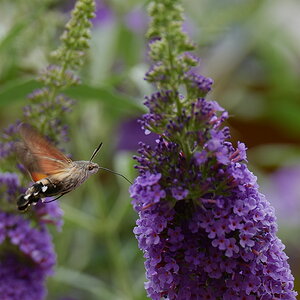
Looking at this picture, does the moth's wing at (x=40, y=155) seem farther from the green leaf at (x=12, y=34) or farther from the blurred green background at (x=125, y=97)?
the green leaf at (x=12, y=34)

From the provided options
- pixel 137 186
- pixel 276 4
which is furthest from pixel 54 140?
pixel 276 4

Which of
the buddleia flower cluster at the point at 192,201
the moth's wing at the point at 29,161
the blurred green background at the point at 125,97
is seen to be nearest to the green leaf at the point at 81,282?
the blurred green background at the point at 125,97

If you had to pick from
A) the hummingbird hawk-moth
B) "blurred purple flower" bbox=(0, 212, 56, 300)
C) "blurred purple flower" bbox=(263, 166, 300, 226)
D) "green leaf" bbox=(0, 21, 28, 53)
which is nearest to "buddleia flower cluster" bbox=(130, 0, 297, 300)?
the hummingbird hawk-moth

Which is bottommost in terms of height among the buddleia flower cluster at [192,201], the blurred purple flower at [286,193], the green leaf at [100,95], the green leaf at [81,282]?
the buddleia flower cluster at [192,201]

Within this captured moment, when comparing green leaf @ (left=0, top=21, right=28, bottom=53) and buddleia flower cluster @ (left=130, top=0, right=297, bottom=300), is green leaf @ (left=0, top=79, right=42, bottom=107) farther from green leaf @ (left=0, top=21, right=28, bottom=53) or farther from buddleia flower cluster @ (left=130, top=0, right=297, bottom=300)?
buddleia flower cluster @ (left=130, top=0, right=297, bottom=300)

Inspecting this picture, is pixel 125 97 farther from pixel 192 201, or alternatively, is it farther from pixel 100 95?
pixel 192 201

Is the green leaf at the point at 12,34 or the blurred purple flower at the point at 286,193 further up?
the blurred purple flower at the point at 286,193
